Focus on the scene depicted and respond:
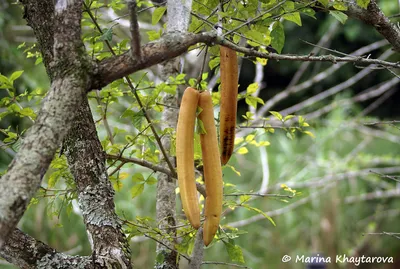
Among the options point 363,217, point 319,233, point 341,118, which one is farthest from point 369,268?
point 341,118

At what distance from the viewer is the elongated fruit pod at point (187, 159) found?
115cm

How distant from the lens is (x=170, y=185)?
1817mm

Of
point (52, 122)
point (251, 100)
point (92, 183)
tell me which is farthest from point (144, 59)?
point (251, 100)

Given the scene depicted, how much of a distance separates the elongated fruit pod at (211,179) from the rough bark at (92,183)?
22 centimetres

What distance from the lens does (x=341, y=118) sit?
16.1 feet

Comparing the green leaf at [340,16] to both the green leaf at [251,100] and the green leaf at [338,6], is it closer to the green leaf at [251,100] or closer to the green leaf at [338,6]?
the green leaf at [338,6]

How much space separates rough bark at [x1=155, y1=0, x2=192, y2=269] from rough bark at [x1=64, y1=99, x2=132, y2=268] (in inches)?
8.0

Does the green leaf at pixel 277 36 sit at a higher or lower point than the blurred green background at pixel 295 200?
lower

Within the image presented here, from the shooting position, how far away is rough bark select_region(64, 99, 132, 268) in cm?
127

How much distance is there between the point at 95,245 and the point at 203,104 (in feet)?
1.30

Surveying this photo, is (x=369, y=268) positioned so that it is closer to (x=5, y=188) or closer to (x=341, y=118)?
(x=341, y=118)

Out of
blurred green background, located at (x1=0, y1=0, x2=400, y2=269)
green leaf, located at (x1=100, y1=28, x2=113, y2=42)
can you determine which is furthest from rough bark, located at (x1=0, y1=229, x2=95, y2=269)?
blurred green background, located at (x1=0, y1=0, x2=400, y2=269)

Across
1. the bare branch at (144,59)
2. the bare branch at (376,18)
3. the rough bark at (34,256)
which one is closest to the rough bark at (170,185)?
the bare branch at (144,59)

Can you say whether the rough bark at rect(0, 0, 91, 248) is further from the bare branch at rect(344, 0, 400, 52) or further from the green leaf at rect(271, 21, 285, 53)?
the bare branch at rect(344, 0, 400, 52)
